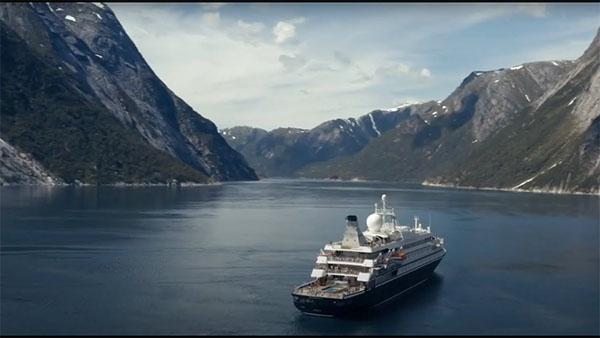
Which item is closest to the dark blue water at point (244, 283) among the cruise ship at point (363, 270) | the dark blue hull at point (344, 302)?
the dark blue hull at point (344, 302)

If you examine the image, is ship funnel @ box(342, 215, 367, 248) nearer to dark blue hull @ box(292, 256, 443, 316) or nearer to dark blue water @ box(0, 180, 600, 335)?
dark blue hull @ box(292, 256, 443, 316)

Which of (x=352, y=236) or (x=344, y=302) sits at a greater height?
(x=352, y=236)

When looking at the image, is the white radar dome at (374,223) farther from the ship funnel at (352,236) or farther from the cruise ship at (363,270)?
the ship funnel at (352,236)

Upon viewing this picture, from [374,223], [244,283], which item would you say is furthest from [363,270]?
[244,283]

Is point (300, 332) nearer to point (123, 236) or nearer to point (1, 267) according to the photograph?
point (1, 267)

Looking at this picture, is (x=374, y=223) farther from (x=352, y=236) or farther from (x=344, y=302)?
(x=344, y=302)

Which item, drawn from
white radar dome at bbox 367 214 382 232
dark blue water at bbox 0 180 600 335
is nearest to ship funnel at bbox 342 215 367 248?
dark blue water at bbox 0 180 600 335

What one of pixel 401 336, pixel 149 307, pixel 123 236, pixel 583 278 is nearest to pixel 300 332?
pixel 401 336

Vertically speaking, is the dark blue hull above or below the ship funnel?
below
